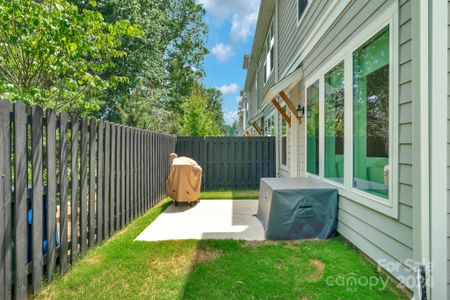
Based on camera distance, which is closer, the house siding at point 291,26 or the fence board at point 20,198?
the fence board at point 20,198

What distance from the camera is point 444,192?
1966mm

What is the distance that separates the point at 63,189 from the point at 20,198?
1.99 feet

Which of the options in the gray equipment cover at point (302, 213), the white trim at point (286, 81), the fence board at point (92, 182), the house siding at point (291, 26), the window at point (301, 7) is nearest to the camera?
the fence board at point (92, 182)

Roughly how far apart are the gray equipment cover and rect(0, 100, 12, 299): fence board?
2818 mm

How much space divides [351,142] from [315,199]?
3.07 ft

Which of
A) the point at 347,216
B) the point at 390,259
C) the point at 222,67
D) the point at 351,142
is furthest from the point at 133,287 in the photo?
the point at 222,67

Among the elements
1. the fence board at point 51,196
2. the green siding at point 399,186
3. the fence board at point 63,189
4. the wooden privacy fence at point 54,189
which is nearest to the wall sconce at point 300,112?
the green siding at point 399,186

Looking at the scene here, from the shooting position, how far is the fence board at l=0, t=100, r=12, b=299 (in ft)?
6.55

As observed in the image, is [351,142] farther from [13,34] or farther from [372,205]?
[13,34]

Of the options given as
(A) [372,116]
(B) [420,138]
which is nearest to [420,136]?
(B) [420,138]

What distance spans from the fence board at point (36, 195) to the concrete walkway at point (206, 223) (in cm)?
150

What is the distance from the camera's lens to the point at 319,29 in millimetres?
4383

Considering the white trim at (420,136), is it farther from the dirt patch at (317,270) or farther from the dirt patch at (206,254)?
the dirt patch at (206,254)

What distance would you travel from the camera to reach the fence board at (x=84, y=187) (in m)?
3.13
